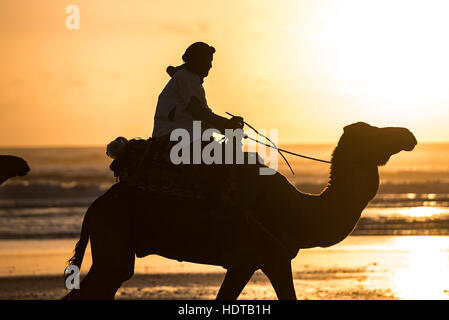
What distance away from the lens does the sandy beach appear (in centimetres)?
1708

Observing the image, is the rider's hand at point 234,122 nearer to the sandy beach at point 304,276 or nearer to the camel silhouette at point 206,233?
the camel silhouette at point 206,233

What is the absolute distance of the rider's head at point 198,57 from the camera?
988cm

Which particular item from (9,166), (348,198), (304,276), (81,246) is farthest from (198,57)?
(304,276)

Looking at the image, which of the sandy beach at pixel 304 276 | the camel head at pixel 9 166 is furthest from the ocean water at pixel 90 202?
the camel head at pixel 9 166

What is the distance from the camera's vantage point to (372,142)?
10031 mm

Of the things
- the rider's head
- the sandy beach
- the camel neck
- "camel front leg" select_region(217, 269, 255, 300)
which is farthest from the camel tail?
the sandy beach

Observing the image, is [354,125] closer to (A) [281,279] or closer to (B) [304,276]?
(A) [281,279]

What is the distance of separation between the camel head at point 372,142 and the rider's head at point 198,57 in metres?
1.63

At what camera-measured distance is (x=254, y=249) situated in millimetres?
9727

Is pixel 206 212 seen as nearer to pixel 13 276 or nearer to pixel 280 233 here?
pixel 280 233

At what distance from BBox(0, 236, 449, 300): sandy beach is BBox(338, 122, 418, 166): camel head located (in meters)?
6.59

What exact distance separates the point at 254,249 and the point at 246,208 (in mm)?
423

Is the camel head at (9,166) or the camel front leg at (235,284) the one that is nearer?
the camel front leg at (235,284)
